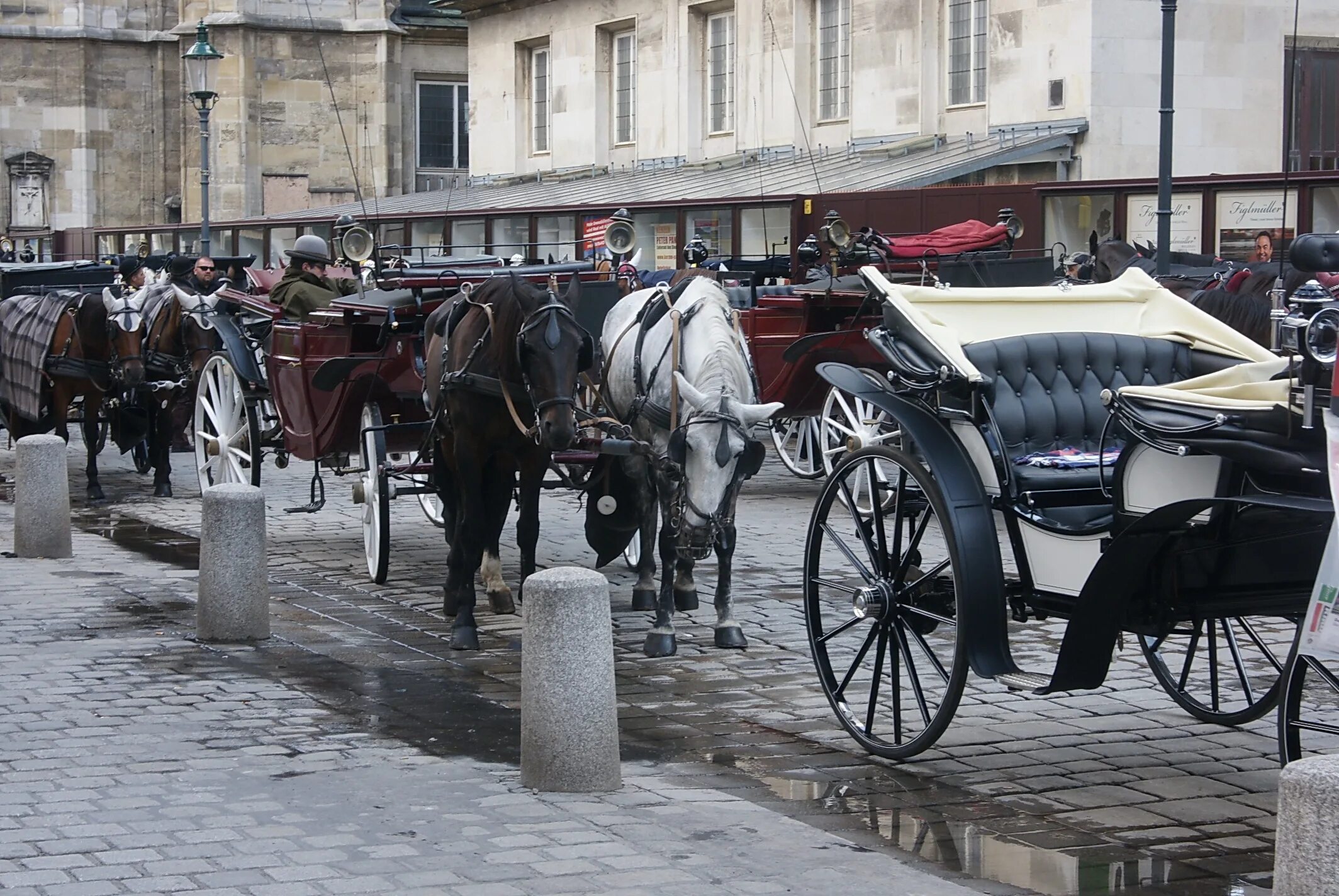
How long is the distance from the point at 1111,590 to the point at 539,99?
106 feet

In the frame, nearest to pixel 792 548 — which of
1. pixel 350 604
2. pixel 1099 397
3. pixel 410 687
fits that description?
pixel 350 604

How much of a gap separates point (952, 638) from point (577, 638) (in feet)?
11.2

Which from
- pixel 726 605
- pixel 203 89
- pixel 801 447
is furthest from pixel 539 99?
pixel 726 605

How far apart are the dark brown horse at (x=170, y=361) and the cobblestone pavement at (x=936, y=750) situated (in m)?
4.66

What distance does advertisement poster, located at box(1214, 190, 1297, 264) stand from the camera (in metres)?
18.1

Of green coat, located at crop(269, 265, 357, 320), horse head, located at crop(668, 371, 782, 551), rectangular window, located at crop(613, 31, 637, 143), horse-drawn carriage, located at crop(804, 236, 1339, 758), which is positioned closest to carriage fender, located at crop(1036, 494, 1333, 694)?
horse-drawn carriage, located at crop(804, 236, 1339, 758)

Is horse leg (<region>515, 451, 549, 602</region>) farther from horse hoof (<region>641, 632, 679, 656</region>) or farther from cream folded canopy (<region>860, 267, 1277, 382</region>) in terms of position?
cream folded canopy (<region>860, 267, 1277, 382</region>)

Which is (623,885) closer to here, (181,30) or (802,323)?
(802,323)

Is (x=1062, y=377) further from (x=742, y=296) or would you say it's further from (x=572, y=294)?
(x=742, y=296)

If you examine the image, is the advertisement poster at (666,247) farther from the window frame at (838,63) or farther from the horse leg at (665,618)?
the horse leg at (665,618)

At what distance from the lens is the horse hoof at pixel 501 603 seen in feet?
33.9

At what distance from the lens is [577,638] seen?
256 inches

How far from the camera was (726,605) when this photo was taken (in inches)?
371

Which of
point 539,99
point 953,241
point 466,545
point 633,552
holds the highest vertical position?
point 539,99
